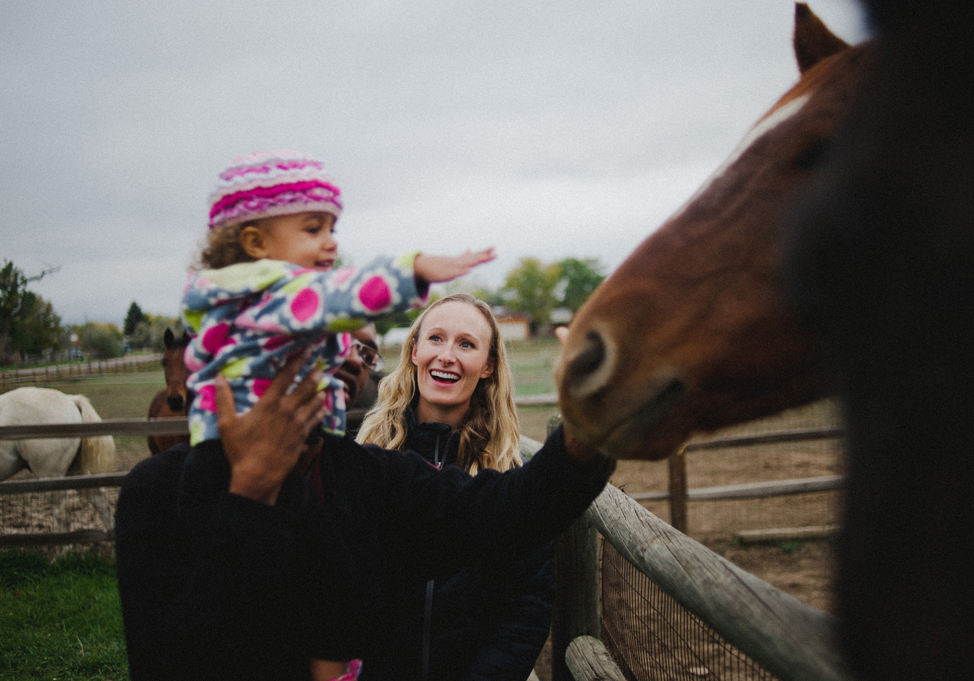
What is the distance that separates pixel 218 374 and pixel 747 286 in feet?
3.74

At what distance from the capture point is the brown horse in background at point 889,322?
28.2 inches

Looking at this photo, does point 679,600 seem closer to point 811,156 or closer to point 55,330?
point 811,156

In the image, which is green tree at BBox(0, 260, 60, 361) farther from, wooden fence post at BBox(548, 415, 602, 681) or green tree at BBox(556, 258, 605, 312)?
green tree at BBox(556, 258, 605, 312)

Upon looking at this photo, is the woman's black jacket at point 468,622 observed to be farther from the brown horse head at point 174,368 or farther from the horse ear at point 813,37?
the brown horse head at point 174,368

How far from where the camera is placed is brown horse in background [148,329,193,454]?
8.86 feet

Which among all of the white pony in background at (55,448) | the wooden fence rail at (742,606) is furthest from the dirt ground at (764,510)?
the white pony in background at (55,448)

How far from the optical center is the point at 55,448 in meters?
6.86

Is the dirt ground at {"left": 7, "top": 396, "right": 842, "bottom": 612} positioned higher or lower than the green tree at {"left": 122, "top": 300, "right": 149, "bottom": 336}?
lower

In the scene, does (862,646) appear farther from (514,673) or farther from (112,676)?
(112,676)

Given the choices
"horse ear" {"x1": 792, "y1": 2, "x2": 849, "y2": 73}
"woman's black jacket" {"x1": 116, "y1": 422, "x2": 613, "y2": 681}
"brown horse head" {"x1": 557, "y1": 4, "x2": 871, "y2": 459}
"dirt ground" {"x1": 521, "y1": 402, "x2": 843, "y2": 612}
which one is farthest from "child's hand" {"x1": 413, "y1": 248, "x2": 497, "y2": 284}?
"dirt ground" {"x1": 521, "y1": 402, "x2": 843, "y2": 612}

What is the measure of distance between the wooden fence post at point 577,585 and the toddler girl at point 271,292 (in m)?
1.40

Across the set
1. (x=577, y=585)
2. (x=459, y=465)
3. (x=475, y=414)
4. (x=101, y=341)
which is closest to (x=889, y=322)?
(x=459, y=465)

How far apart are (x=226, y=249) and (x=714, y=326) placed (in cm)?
115

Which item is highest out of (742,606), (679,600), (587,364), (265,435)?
(587,364)
